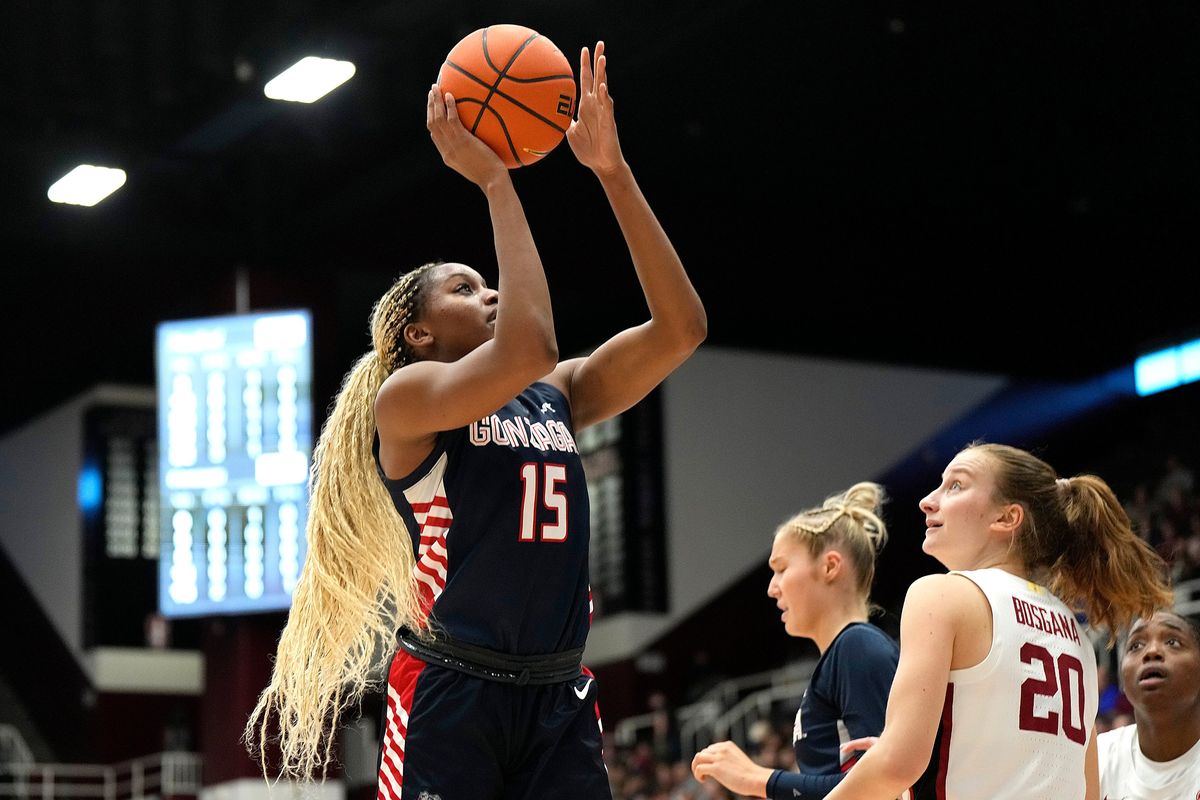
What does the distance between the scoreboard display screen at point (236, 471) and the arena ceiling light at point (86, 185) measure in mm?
1461

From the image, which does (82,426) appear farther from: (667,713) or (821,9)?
(821,9)

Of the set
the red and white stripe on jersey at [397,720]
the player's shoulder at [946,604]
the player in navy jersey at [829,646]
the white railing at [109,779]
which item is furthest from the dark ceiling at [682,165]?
the player's shoulder at [946,604]

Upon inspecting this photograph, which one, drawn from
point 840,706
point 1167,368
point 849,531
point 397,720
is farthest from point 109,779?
point 397,720

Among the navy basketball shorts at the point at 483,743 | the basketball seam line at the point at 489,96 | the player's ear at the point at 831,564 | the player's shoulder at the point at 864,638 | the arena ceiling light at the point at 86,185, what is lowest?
the navy basketball shorts at the point at 483,743

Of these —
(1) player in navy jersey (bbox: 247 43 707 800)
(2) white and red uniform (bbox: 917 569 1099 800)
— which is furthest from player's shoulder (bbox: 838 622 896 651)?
(2) white and red uniform (bbox: 917 569 1099 800)

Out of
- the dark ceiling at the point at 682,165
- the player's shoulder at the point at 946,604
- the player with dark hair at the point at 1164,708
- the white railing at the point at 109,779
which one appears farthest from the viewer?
the white railing at the point at 109,779

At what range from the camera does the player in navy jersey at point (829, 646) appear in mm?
3992

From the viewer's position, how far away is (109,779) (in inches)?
818

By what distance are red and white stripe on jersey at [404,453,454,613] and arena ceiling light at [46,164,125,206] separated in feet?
31.7

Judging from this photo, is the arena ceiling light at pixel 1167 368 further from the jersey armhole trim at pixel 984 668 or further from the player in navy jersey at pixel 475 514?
the jersey armhole trim at pixel 984 668

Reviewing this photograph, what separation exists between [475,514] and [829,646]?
140cm

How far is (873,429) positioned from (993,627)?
58.1 feet

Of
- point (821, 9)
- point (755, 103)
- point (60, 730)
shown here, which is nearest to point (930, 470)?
point (755, 103)

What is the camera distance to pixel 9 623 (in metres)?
22.4
